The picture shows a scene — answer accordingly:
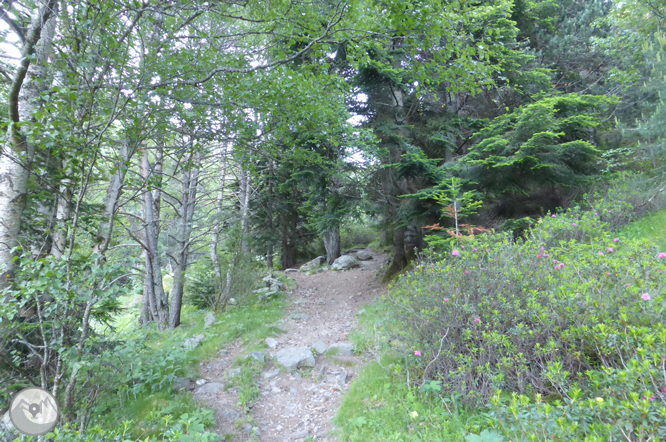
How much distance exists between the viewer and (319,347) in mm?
5336

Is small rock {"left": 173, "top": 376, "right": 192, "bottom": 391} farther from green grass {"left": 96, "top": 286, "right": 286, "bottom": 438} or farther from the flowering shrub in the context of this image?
the flowering shrub

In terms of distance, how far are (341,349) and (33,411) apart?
3.99 m

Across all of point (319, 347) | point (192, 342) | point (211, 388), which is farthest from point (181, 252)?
point (319, 347)

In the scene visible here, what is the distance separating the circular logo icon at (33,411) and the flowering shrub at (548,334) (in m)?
3.01

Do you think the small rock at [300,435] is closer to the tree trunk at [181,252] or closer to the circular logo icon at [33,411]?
the circular logo icon at [33,411]

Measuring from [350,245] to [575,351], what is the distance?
1590cm

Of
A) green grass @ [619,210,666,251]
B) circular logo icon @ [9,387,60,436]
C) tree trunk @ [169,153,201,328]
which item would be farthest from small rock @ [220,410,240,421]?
green grass @ [619,210,666,251]

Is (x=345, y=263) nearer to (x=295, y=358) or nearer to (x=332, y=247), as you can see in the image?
(x=332, y=247)

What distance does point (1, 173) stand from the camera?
8.85ft

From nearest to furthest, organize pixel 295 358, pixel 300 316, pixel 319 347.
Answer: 1. pixel 295 358
2. pixel 319 347
3. pixel 300 316

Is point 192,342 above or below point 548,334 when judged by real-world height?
below

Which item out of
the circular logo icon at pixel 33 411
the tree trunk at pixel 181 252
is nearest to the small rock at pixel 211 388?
the circular logo icon at pixel 33 411

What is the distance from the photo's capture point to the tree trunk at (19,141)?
2.52 metres

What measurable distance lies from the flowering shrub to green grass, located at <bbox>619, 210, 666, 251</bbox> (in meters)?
2.87
